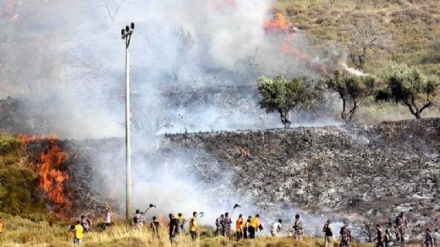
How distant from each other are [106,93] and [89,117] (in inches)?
438

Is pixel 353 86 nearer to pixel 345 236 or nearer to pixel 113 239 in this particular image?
pixel 345 236

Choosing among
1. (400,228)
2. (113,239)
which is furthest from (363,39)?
(113,239)

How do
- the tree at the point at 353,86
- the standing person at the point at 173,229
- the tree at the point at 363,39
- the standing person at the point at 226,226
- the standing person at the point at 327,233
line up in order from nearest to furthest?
1. the standing person at the point at 173,229
2. the standing person at the point at 327,233
3. the standing person at the point at 226,226
4. the tree at the point at 353,86
5. the tree at the point at 363,39

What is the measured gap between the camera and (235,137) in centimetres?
4500

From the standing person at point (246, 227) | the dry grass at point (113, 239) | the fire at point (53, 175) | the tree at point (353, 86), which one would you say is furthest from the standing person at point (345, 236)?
the tree at point (353, 86)

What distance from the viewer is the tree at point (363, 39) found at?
8059cm

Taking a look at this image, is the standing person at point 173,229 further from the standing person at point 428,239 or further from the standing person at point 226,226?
the standing person at point 428,239

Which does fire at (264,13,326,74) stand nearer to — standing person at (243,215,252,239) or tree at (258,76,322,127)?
tree at (258,76,322,127)

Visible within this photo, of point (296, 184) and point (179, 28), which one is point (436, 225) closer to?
point (296, 184)

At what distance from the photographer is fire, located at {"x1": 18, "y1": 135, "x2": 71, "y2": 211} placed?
39.0m

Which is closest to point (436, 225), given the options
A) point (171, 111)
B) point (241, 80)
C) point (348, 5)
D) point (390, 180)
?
point (390, 180)

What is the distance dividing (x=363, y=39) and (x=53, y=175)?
60.0 metres

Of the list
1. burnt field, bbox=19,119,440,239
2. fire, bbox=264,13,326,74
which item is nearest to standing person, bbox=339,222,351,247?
burnt field, bbox=19,119,440,239

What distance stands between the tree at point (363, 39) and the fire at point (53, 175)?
4523 cm
